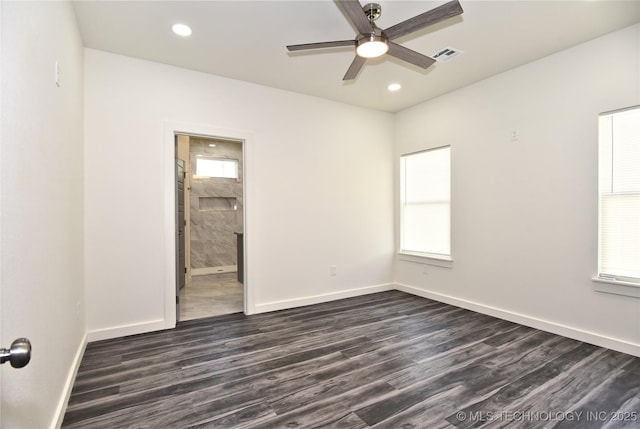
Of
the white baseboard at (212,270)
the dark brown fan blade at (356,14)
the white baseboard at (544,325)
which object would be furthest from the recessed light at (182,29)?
the white baseboard at (212,270)

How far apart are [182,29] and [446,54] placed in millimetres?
2539

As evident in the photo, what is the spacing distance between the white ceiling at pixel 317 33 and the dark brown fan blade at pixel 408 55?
0.30m

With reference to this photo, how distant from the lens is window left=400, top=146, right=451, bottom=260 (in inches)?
171

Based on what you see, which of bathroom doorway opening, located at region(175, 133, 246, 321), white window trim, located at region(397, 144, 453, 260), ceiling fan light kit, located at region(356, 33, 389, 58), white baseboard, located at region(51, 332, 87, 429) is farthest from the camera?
bathroom doorway opening, located at region(175, 133, 246, 321)

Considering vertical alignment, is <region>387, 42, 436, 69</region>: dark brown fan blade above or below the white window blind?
above

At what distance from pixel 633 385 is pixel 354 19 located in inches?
127

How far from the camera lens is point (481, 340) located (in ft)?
9.81

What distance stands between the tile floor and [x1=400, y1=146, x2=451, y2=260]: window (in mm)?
2752

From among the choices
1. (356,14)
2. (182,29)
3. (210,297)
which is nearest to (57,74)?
(182,29)

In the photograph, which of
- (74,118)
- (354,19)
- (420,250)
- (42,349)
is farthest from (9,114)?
(420,250)

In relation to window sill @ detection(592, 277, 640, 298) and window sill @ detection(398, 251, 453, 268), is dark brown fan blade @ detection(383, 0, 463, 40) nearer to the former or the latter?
window sill @ detection(592, 277, 640, 298)

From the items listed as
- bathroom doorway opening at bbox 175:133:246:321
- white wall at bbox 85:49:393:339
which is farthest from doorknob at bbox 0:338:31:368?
bathroom doorway opening at bbox 175:133:246:321

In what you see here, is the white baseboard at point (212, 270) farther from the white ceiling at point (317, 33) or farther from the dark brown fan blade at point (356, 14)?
the dark brown fan blade at point (356, 14)

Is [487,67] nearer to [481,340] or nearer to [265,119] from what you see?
[265,119]
